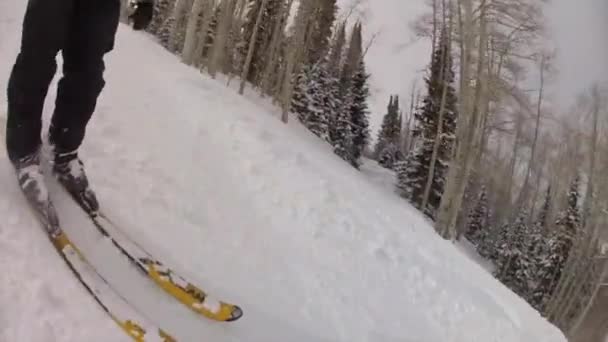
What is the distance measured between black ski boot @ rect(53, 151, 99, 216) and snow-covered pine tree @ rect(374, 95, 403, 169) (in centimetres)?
4585

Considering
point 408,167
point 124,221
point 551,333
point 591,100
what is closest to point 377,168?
point 408,167

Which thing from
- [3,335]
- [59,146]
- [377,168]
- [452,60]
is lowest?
[377,168]

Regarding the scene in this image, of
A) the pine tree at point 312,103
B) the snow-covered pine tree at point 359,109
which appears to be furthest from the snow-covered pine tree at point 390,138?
the pine tree at point 312,103

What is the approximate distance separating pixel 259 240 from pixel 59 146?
148cm

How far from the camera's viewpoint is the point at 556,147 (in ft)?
122

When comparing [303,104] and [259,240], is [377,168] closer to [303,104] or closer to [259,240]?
[303,104]

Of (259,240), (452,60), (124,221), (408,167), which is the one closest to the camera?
(124,221)

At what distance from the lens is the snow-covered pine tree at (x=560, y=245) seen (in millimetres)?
32469

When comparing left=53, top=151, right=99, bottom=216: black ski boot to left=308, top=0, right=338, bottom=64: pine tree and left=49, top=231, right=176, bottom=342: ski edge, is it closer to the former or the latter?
left=49, top=231, right=176, bottom=342: ski edge

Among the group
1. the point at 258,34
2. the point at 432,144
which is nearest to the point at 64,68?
the point at 432,144

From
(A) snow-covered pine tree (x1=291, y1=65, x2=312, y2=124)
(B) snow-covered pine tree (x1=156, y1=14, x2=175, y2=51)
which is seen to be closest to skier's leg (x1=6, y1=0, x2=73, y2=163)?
(A) snow-covered pine tree (x1=291, y1=65, x2=312, y2=124)

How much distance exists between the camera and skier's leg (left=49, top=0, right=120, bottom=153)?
9.07 ft

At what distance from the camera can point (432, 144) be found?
30547mm

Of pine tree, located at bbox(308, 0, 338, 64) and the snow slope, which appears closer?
the snow slope
